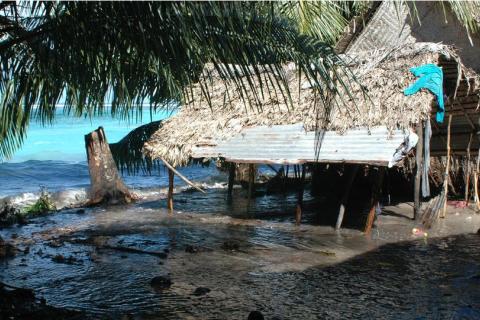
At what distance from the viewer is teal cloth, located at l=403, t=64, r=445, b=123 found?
29.4 ft

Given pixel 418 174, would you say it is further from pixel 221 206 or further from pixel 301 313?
pixel 221 206

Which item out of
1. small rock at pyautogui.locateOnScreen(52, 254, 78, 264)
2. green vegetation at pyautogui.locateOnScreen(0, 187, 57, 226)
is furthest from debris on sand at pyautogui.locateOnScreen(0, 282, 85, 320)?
green vegetation at pyautogui.locateOnScreen(0, 187, 57, 226)

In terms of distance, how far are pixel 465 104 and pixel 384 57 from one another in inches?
73.5

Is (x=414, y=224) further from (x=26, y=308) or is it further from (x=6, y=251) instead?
(x=26, y=308)

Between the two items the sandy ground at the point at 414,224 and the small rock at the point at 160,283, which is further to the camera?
the sandy ground at the point at 414,224

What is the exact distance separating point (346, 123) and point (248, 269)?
3.21 m

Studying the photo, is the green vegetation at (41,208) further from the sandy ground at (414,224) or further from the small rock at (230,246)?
the sandy ground at (414,224)

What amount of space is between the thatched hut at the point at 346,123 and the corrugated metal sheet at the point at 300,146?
0.02m

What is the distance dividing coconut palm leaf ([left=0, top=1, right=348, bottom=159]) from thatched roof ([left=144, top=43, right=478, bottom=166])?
2.99m

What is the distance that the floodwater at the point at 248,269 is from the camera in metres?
6.11

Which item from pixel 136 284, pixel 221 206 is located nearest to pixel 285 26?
pixel 136 284

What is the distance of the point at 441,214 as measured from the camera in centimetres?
1059

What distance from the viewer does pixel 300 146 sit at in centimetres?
980

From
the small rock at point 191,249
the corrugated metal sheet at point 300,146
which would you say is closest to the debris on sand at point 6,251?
the small rock at point 191,249
